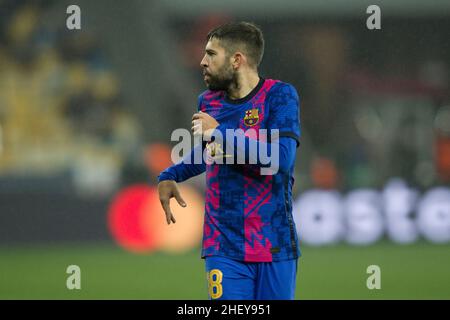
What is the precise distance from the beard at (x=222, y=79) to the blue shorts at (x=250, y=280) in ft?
2.90

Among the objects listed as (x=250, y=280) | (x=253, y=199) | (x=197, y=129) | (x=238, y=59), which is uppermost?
(x=238, y=59)

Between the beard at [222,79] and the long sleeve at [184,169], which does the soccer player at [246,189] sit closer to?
the beard at [222,79]

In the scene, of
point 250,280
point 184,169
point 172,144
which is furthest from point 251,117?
point 172,144

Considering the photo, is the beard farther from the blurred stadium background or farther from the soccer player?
the blurred stadium background

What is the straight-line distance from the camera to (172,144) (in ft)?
57.5

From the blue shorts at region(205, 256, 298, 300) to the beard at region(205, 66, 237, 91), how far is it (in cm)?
88

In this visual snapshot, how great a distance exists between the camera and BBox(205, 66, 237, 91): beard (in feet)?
16.9

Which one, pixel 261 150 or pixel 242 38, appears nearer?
pixel 261 150

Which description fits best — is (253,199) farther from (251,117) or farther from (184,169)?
(184,169)

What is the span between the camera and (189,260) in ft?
44.3

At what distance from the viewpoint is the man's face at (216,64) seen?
5.15 m

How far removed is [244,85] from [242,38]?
244 mm

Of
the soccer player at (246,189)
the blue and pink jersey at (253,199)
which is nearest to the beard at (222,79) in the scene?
the soccer player at (246,189)
